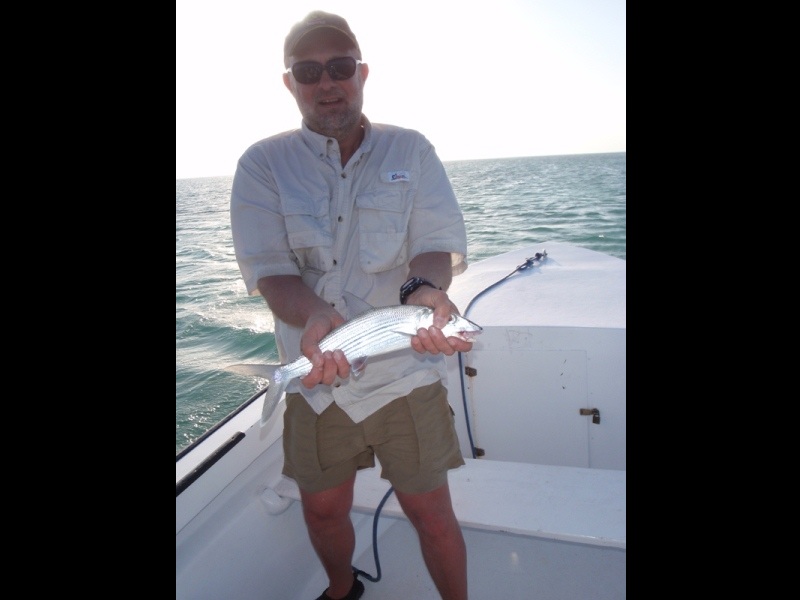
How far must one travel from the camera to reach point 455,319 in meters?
2.31

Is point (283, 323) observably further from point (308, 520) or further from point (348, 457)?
point (308, 520)

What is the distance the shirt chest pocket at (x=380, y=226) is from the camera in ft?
8.21

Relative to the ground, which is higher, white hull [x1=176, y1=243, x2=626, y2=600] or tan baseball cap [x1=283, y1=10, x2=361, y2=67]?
tan baseball cap [x1=283, y1=10, x2=361, y2=67]

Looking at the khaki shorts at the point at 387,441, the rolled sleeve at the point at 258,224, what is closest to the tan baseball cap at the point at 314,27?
the rolled sleeve at the point at 258,224

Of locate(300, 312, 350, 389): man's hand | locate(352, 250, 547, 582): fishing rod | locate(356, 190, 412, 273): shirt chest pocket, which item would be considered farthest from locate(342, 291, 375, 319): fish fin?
locate(352, 250, 547, 582): fishing rod

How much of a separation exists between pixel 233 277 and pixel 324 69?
400 inches

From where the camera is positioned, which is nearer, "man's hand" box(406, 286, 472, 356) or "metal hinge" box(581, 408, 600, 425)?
"man's hand" box(406, 286, 472, 356)

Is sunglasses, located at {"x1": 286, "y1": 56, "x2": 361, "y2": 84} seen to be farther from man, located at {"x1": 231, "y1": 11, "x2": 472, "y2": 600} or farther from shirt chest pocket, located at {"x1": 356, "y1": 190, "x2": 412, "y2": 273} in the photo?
shirt chest pocket, located at {"x1": 356, "y1": 190, "x2": 412, "y2": 273}

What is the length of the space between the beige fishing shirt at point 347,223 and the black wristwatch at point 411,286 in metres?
0.17

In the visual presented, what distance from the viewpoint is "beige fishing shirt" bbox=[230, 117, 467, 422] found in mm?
2498

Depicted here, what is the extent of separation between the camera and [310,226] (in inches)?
98.3
